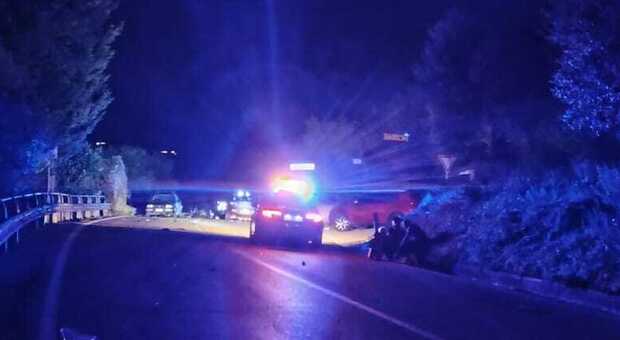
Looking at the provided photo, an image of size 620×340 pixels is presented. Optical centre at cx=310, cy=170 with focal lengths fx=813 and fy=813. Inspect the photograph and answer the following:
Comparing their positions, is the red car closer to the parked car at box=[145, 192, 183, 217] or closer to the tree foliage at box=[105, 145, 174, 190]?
the parked car at box=[145, 192, 183, 217]

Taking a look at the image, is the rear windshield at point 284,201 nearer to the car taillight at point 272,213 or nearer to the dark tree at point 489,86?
the car taillight at point 272,213

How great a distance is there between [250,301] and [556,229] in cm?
746

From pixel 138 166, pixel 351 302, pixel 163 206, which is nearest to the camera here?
pixel 351 302

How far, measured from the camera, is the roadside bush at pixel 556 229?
14.6 metres

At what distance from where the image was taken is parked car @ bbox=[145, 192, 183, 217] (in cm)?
4756

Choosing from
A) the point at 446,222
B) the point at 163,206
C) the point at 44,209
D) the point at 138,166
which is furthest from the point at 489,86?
the point at 138,166

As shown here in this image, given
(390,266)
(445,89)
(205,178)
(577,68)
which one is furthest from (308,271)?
(205,178)

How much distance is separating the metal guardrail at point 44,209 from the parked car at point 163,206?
2.46 m

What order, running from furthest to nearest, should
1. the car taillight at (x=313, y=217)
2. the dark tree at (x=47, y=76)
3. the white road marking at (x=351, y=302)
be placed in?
the dark tree at (x=47, y=76)
the car taillight at (x=313, y=217)
the white road marking at (x=351, y=302)

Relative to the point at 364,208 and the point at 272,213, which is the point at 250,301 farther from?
the point at 364,208

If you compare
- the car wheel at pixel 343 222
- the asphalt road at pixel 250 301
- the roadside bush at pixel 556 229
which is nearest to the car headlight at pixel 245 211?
the car wheel at pixel 343 222

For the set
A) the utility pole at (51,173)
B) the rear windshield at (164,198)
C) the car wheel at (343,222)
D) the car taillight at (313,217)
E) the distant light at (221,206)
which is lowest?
the car wheel at (343,222)

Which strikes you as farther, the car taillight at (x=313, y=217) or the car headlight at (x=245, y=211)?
the car headlight at (x=245, y=211)

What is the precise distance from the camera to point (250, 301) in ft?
40.1
